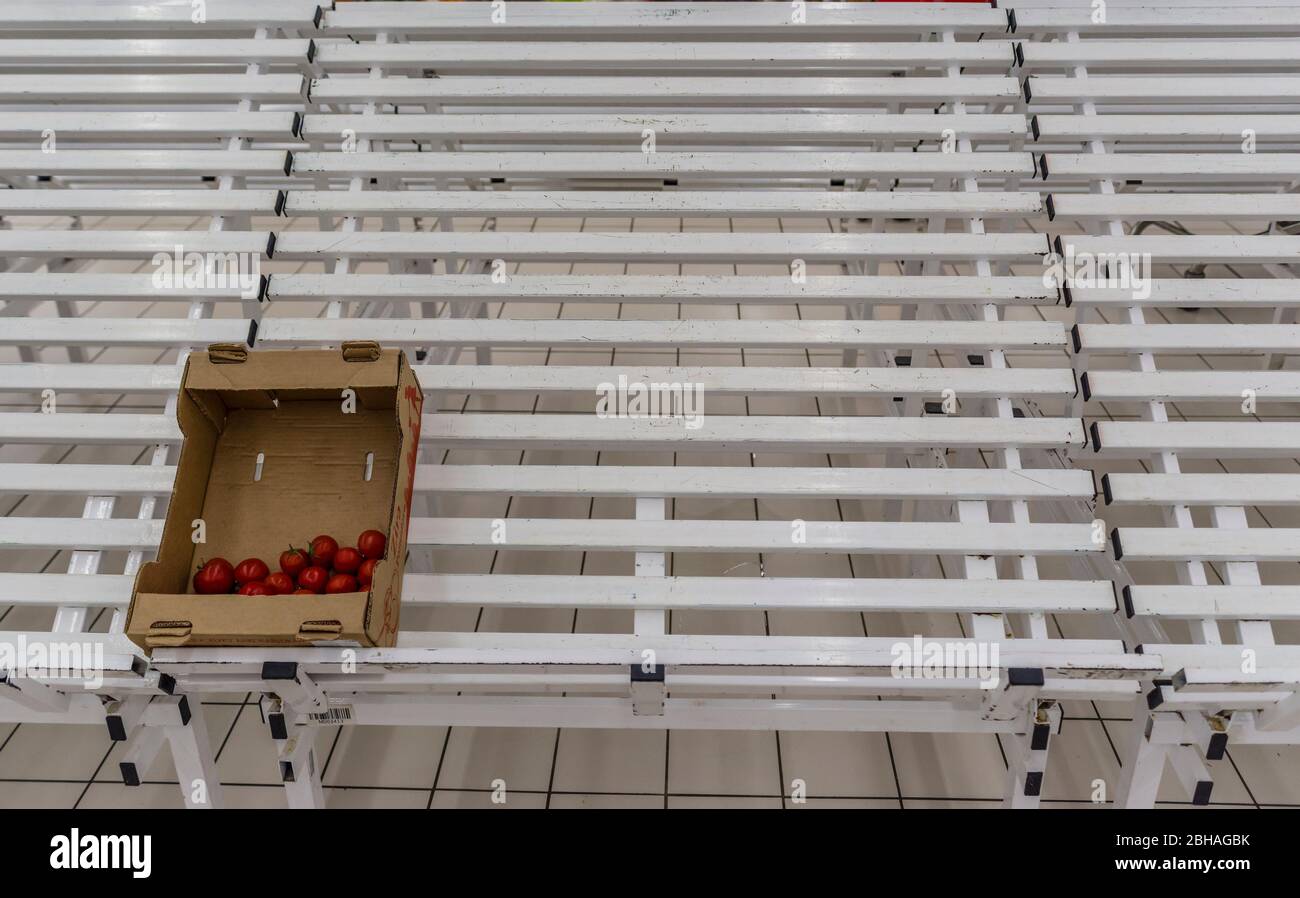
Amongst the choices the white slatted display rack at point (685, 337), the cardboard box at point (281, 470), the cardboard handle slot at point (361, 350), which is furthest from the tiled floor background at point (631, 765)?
the cardboard handle slot at point (361, 350)

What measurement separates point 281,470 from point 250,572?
278 millimetres

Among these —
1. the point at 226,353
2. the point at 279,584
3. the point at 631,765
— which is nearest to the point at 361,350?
the point at 226,353

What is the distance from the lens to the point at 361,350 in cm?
183

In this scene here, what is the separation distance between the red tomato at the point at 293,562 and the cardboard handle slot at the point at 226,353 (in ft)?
1.55

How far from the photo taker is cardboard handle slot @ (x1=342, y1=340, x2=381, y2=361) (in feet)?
5.98

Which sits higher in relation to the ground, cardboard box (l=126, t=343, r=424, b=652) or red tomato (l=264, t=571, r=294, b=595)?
cardboard box (l=126, t=343, r=424, b=652)

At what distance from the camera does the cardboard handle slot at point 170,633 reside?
5.13ft

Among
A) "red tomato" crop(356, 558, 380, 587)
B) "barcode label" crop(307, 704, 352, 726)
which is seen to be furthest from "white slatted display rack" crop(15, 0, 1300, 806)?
"red tomato" crop(356, 558, 380, 587)

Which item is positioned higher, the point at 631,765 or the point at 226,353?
the point at 226,353

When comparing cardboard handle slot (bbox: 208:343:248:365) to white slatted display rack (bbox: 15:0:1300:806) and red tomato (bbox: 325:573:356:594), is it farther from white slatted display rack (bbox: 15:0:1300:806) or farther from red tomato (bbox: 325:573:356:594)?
red tomato (bbox: 325:573:356:594)

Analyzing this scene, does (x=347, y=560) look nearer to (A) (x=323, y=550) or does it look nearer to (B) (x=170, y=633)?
(A) (x=323, y=550)

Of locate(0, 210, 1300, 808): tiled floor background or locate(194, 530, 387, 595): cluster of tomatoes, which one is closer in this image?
locate(194, 530, 387, 595): cluster of tomatoes

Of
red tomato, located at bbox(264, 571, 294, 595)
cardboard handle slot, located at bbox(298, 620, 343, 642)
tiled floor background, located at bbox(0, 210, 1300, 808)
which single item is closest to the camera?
cardboard handle slot, located at bbox(298, 620, 343, 642)

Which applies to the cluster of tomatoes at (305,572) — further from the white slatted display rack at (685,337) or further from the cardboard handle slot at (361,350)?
the cardboard handle slot at (361,350)
